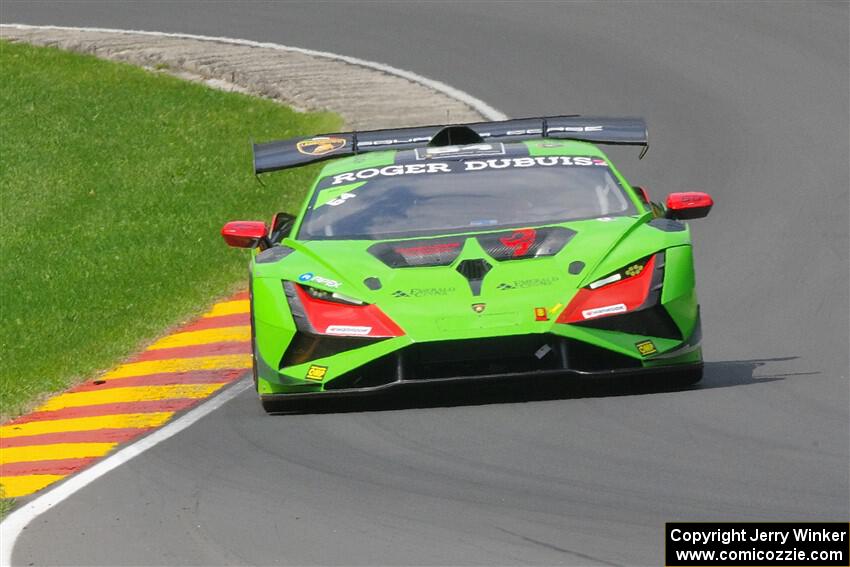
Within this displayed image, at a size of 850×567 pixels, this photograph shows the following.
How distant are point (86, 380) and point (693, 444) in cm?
528

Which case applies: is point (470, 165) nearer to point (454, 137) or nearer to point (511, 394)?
point (454, 137)

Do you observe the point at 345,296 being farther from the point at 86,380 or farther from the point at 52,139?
the point at 52,139

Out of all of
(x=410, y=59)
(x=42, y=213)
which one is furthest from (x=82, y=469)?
(x=410, y=59)

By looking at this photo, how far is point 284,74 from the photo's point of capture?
22609 mm

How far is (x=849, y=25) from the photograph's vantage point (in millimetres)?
23094

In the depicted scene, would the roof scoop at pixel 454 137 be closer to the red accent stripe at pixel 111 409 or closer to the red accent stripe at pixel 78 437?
the red accent stripe at pixel 111 409

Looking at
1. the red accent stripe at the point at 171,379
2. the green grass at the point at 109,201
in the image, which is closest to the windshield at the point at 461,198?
the red accent stripe at the point at 171,379

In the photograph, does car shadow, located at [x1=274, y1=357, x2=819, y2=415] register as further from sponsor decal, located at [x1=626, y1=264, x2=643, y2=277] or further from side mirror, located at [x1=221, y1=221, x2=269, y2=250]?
side mirror, located at [x1=221, y1=221, x2=269, y2=250]

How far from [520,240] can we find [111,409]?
3.26m

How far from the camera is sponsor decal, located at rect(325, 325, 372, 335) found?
9.33m

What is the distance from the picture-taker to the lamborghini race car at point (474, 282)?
9.20 metres

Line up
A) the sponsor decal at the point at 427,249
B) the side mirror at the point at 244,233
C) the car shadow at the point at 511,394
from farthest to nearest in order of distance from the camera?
the side mirror at the point at 244,233, the car shadow at the point at 511,394, the sponsor decal at the point at 427,249

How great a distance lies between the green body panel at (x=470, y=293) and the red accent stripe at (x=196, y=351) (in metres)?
3.03

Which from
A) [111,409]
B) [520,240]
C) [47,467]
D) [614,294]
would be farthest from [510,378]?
[111,409]
